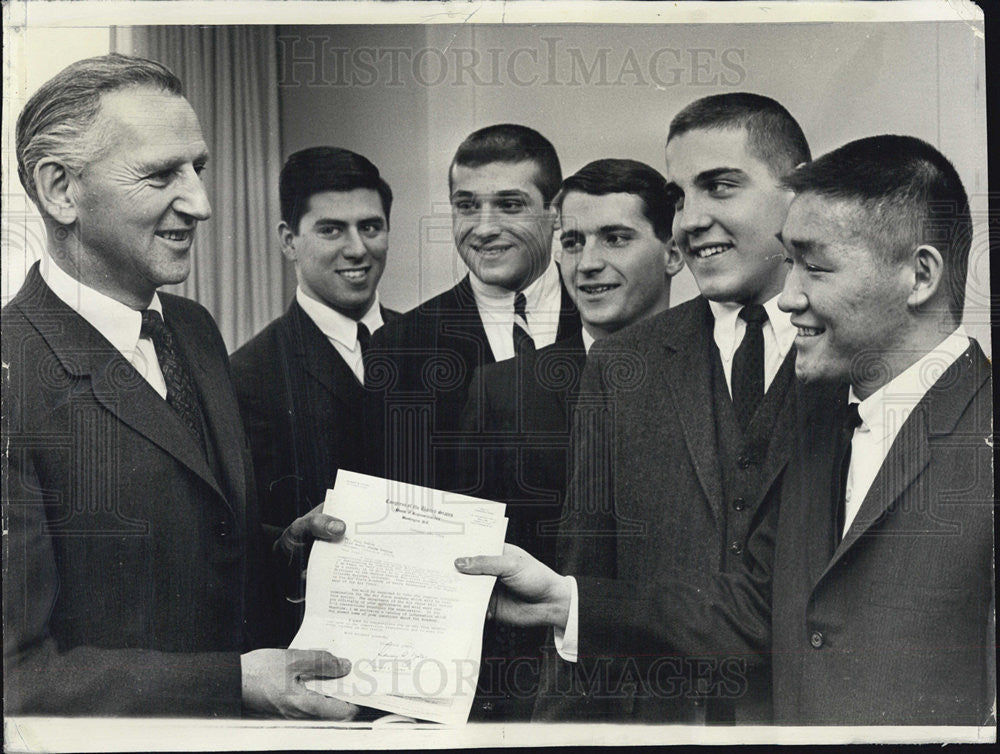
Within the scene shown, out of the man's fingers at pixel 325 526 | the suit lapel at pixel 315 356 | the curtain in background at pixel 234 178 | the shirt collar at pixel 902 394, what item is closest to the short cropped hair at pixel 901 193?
the shirt collar at pixel 902 394

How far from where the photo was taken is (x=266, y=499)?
149 inches

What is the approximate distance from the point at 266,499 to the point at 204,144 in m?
1.32

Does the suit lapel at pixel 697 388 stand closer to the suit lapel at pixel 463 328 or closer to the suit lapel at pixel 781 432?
the suit lapel at pixel 781 432

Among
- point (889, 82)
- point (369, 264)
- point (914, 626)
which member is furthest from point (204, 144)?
point (914, 626)

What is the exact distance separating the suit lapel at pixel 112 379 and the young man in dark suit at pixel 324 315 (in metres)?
0.24

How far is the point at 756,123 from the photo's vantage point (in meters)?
3.82

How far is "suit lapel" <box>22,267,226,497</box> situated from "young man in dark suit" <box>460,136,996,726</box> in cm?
109

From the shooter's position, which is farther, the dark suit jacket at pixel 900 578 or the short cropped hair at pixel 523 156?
the short cropped hair at pixel 523 156

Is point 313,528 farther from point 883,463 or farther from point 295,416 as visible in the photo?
point 883,463

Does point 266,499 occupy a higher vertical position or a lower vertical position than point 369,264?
lower

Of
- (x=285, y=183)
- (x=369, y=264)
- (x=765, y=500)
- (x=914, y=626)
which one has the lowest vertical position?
(x=914, y=626)

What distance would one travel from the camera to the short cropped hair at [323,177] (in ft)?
12.5

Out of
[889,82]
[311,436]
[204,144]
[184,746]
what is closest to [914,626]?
[889,82]

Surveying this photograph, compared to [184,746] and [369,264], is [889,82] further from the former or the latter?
[184,746]
